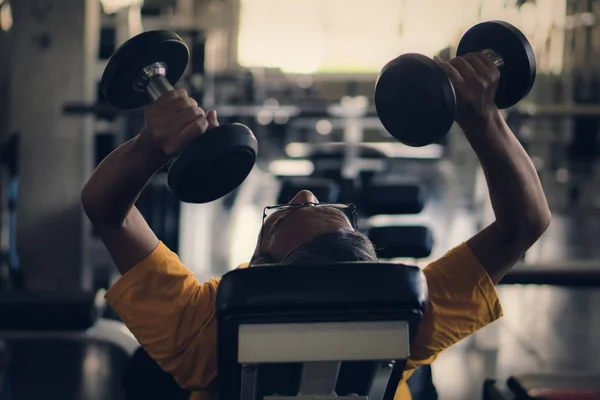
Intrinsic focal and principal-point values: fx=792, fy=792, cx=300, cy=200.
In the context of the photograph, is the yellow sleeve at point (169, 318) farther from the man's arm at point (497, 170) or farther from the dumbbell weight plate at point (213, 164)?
the man's arm at point (497, 170)

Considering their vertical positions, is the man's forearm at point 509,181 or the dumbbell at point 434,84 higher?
the dumbbell at point 434,84

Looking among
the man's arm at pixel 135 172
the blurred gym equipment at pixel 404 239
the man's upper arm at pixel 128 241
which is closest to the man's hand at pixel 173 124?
the man's arm at pixel 135 172

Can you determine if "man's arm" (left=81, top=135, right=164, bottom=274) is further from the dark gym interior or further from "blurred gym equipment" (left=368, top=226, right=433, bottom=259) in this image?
"blurred gym equipment" (left=368, top=226, right=433, bottom=259)

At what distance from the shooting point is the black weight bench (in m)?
0.73

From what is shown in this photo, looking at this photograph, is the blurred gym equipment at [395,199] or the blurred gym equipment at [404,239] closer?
the blurred gym equipment at [404,239]

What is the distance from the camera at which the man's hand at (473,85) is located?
0.82 metres

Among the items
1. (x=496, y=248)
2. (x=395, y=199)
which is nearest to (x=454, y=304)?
(x=496, y=248)

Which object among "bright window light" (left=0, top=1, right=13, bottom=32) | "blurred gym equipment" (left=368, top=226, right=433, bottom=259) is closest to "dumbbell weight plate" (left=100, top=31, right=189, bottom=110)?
"blurred gym equipment" (left=368, top=226, right=433, bottom=259)

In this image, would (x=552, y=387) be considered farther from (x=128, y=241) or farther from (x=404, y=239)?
(x=128, y=241)

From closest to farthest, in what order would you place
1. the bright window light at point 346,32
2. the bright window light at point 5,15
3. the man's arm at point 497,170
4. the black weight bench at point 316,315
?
1. the black weight bench at point 316,315
2. the man's arm at point 497,170
3. the bright window light at point 5,15
4. the bright window light at point 346,32

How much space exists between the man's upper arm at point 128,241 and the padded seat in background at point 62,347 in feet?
2.02

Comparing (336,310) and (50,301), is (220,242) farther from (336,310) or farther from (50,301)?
(336,310)

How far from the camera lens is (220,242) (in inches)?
190

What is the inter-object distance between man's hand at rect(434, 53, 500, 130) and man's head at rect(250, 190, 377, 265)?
0.20 metres
